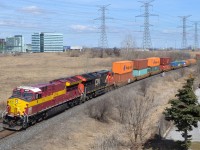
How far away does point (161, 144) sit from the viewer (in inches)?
962

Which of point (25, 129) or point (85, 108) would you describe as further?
point (85, 108)

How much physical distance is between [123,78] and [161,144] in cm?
2777

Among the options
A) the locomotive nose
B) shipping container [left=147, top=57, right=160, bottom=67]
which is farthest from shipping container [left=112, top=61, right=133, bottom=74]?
the locomotive nose

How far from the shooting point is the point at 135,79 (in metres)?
59.0

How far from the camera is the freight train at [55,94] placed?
85.4 feet

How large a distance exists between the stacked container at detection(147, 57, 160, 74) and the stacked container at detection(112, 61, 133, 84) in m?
14.0

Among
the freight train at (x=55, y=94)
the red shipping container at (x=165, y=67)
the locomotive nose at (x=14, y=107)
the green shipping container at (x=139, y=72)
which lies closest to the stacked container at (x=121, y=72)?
the freight train at (x=55, y=94)

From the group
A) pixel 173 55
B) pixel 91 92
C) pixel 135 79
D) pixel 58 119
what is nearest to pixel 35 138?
pixel 58 119

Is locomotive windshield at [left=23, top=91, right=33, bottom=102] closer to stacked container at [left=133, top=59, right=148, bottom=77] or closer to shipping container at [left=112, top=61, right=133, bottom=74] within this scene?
shipping container at [left=112, top=61, right=133, bottom=74]

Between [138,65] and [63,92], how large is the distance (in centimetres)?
2887

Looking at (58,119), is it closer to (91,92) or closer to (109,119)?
(109,119)

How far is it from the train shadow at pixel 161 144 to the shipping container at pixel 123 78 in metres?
24.2

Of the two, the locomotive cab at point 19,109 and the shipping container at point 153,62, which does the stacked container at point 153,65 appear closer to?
the shipping container at point 153,62

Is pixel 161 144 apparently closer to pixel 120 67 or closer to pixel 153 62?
pixel 120 67
